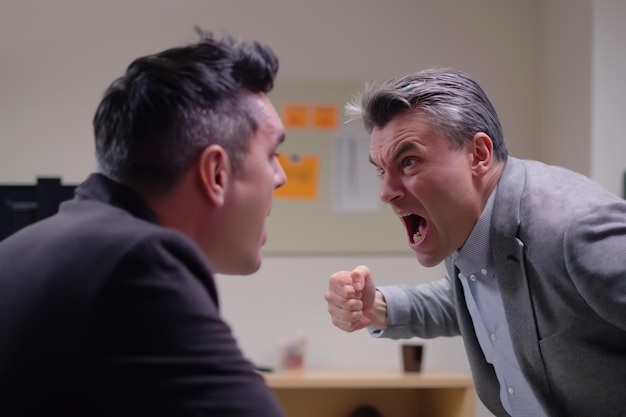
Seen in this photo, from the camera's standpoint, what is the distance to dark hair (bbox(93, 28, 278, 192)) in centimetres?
89

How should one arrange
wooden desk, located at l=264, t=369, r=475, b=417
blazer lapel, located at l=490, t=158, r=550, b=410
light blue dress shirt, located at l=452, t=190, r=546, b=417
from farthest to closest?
1. wooden desk, located at l=264, t=369, r=475, b=417
2. light blue dress shirt, located at l=452, t=190, r=546, b=417
3. blazer lapel, located at l=490, t=158, r=550, b=410

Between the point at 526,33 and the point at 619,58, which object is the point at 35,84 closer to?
the point at 526,33

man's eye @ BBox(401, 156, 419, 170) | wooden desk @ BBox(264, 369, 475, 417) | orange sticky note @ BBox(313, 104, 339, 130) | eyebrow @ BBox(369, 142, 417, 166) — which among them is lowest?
wooden desk @ BBox(264, 369, 475, 417)

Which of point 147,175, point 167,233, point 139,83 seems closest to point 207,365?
point 167,233

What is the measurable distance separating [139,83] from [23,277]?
0.29m

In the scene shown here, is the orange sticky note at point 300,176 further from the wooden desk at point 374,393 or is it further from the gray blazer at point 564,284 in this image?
the gray blazer at point 564,284

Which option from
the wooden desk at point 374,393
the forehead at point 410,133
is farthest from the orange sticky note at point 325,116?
the forehead at point 410,133

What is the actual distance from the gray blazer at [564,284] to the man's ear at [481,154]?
0.05 m

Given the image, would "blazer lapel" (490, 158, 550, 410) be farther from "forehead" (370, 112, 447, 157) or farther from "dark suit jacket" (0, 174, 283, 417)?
"dark suit jacket" (0, 174, 283, 417)

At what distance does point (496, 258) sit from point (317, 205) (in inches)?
70.8

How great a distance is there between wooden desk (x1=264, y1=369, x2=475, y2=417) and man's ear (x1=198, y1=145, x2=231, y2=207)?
6.56ft

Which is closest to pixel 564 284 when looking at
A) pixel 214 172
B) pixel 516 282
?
pixel 516 282

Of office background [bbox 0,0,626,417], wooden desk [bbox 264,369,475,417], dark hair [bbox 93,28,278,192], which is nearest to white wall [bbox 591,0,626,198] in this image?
office background [bbox 0,0,626,417]

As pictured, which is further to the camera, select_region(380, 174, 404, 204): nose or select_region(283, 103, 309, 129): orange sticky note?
select_region(283, 103, 309, 129): orange sticky note
